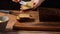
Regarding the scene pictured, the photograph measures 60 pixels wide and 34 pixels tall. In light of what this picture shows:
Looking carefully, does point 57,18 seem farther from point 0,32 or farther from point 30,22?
point 0,32

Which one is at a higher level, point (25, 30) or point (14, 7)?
point (14, 7)

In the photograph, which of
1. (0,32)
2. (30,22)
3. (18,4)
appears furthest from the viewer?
(18,4)

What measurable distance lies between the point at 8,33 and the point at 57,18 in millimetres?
365

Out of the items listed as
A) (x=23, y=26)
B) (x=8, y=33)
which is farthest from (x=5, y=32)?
(x=23, y=26)

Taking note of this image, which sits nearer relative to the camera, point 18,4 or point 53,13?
point 53,13

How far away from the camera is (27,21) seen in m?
1.04

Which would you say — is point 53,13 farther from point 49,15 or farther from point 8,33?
point 8,33

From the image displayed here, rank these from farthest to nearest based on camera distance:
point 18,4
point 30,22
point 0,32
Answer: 1. point 18,4
2. point 30,22
3. point 0,32

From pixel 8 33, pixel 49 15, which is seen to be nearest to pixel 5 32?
pixel 8 33

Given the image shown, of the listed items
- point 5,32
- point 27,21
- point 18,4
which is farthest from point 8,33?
point 18,4

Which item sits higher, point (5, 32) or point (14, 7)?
point (14, 7)

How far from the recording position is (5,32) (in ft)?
3.08

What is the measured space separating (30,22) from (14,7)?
0.43 metres

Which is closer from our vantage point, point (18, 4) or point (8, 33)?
point (8, 33)
